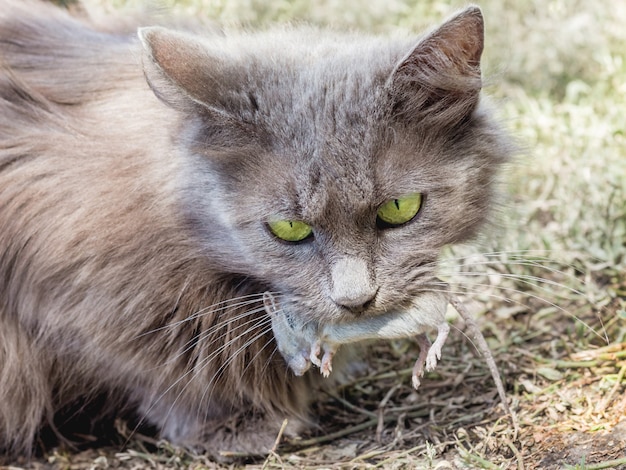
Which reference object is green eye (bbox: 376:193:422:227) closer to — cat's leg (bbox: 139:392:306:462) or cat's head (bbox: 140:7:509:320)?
cat's head (bbox: 140:7:509:320)

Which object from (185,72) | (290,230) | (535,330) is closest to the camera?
(185,72)

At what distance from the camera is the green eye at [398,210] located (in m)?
2.41

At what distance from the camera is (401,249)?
7.99ft

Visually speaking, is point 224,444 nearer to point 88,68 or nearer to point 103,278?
point 103,278

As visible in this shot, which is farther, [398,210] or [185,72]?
[398,210]

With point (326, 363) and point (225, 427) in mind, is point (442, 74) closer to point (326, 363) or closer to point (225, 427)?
point (326, 363)

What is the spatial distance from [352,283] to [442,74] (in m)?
0.62

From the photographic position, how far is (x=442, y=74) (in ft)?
7.83

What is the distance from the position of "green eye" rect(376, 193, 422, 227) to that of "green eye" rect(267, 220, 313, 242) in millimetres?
202

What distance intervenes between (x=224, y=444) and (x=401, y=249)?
3.41ft

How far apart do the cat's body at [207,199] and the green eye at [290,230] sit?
→ 26 mm

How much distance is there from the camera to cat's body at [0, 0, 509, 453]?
2361 millimetres

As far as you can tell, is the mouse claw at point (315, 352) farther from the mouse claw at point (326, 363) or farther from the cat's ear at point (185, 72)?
the cat's ear at point (185, 72)

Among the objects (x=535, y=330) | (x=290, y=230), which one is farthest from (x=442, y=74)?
(x=535, y=330)
